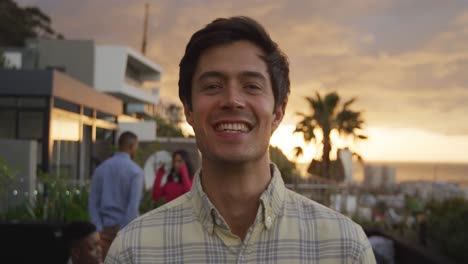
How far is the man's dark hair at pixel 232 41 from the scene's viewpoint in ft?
5.84

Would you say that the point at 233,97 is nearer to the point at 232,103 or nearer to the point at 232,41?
the point at 232,103

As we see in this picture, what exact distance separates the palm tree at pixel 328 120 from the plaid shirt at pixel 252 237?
115ft

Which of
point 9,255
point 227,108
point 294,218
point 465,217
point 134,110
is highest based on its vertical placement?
point 134,110

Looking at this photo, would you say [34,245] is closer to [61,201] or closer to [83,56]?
[61,201]

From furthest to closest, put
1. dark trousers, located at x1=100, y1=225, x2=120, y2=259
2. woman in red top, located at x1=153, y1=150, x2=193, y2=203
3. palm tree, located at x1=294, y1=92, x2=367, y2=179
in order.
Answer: palm tree, located at x1=294, y1=92, x2=367, y2=179
woman in red top, located at x1=153, y1=150, x2=193, y2=203
dark trousers, located at x1=100, y1=225, x2=120, y2=259

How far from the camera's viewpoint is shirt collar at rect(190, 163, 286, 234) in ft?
5.72

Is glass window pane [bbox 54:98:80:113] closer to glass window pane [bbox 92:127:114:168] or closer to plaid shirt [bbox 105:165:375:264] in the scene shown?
glass window pane [bbox 92:127:114:168]

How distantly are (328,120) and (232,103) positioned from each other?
3557 centimetres

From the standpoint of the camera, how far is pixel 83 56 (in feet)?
158

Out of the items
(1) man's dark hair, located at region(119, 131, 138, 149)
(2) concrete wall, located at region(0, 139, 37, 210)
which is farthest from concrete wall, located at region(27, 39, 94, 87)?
(1) man's dark hair, located at region(119, 131, 138, 149)

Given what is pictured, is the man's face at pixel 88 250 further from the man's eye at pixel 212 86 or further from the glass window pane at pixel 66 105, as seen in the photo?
the glass window pane at pixel 66 105

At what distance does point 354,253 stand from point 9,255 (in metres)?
7.12

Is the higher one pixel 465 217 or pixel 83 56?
pixel 83 56

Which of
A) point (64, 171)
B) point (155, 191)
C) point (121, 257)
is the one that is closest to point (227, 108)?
point (121, 257)
